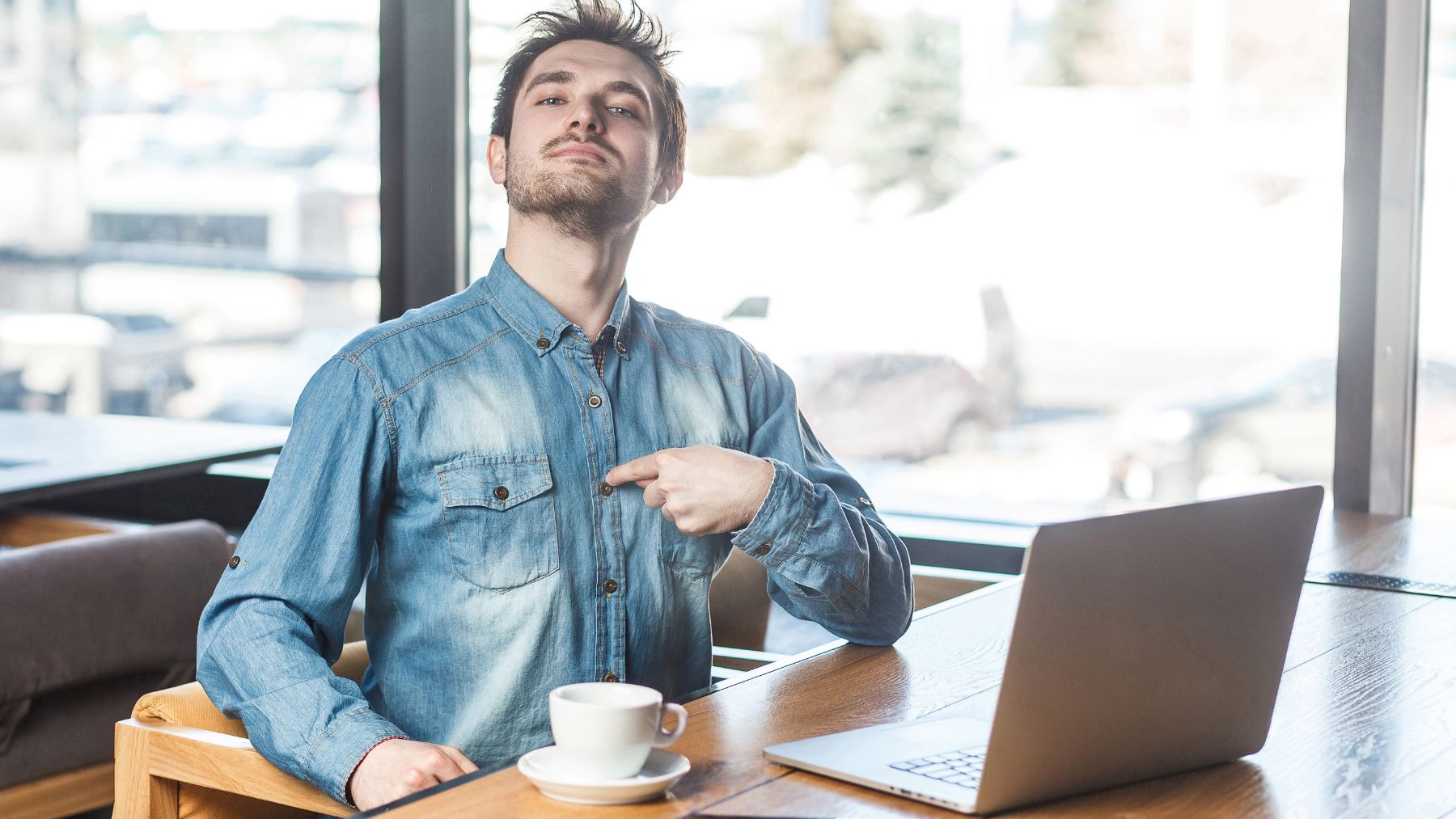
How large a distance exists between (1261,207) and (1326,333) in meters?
0.26

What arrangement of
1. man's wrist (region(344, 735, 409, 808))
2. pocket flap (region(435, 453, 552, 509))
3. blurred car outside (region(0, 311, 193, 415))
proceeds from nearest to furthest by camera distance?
man's wrist (region(344, 735, 409, 808))
pocket flap (region(435, 453, 552, 509))
blurred car outside (region(0, 311, 193, 415))

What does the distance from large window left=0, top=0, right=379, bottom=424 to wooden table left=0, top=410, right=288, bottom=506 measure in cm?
13

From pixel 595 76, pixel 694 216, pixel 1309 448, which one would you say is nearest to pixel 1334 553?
pixel 1309 448

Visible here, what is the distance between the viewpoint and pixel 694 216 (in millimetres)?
3113

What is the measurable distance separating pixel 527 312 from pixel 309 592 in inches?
16.0

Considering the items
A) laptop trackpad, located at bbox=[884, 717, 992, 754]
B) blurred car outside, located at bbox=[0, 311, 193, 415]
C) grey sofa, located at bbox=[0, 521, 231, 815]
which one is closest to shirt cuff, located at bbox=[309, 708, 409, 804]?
laptop trackpad, located at bbox=[884, 717, 992, 754]

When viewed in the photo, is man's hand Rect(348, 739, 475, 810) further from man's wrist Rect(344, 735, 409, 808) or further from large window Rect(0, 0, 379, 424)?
large window Rect(0, 0, 379, 424)

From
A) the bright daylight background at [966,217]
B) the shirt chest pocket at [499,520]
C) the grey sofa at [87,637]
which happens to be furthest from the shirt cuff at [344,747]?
the bright daylight background at [966,217]

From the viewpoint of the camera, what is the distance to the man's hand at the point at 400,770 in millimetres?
1288

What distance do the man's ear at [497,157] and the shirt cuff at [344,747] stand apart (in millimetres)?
728

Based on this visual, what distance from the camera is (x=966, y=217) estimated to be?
2.86 metres

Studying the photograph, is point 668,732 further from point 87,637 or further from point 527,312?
point 87,637

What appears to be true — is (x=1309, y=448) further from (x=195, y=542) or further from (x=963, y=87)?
(x=195, y=542)

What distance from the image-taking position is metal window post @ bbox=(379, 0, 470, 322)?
320cm
